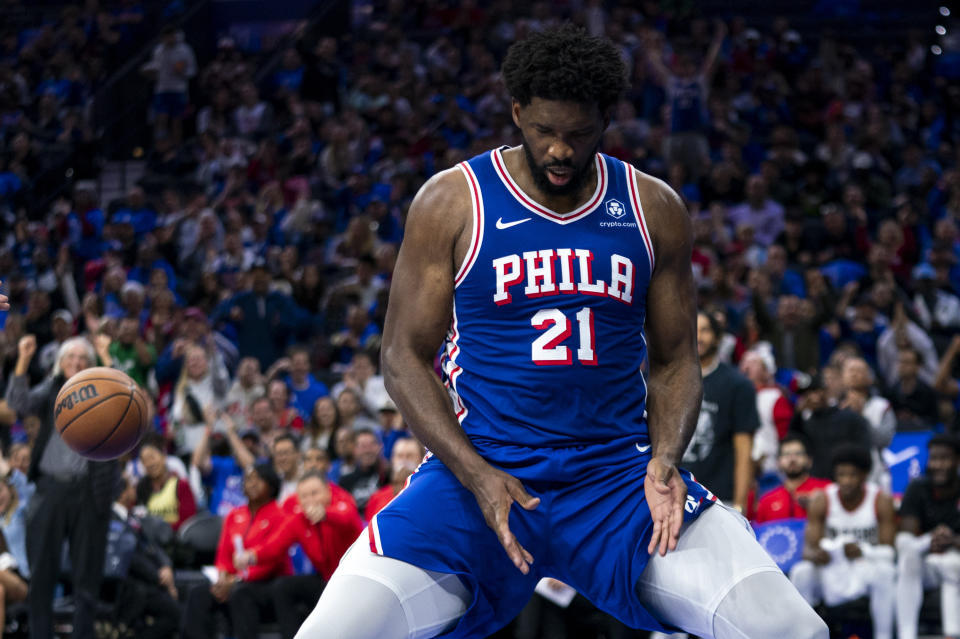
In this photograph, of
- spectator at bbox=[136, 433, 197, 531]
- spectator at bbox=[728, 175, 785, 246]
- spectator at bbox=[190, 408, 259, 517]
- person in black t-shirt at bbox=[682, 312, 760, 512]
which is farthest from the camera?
spectator at bbox=[728, 175, 785, 246]

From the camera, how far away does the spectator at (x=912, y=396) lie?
9719 millimetres

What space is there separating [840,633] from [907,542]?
726 millimetres

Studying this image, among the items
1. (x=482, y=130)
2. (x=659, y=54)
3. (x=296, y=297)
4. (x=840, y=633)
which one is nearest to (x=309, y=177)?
(x=482, y=130)

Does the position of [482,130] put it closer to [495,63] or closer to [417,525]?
[495,63]

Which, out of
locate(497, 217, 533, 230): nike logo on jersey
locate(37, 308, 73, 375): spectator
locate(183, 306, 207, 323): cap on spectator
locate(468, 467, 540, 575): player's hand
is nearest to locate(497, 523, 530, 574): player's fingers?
locate(468, 467, 540, 575): player's hand

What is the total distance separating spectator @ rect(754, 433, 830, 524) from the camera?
815cm

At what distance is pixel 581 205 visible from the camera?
10.8 ft

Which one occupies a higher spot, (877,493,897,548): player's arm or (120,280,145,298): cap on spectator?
(120,280,145,298): cap on spectator

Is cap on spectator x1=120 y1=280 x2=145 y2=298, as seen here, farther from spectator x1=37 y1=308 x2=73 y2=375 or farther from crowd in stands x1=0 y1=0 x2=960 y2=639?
spectator x1=37 y1=308 x2=73 y2=375

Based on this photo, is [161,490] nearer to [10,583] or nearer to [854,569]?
[10,583]

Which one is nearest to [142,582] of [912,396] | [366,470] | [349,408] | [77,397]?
[366,470]

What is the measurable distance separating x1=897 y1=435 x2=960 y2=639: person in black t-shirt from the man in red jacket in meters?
3.34

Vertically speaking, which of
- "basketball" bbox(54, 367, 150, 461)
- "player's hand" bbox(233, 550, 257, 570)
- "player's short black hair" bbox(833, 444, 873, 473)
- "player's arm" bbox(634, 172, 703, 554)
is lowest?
"player's hand" bbox(233, 550, 257, 570)

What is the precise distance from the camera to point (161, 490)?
9438mm
